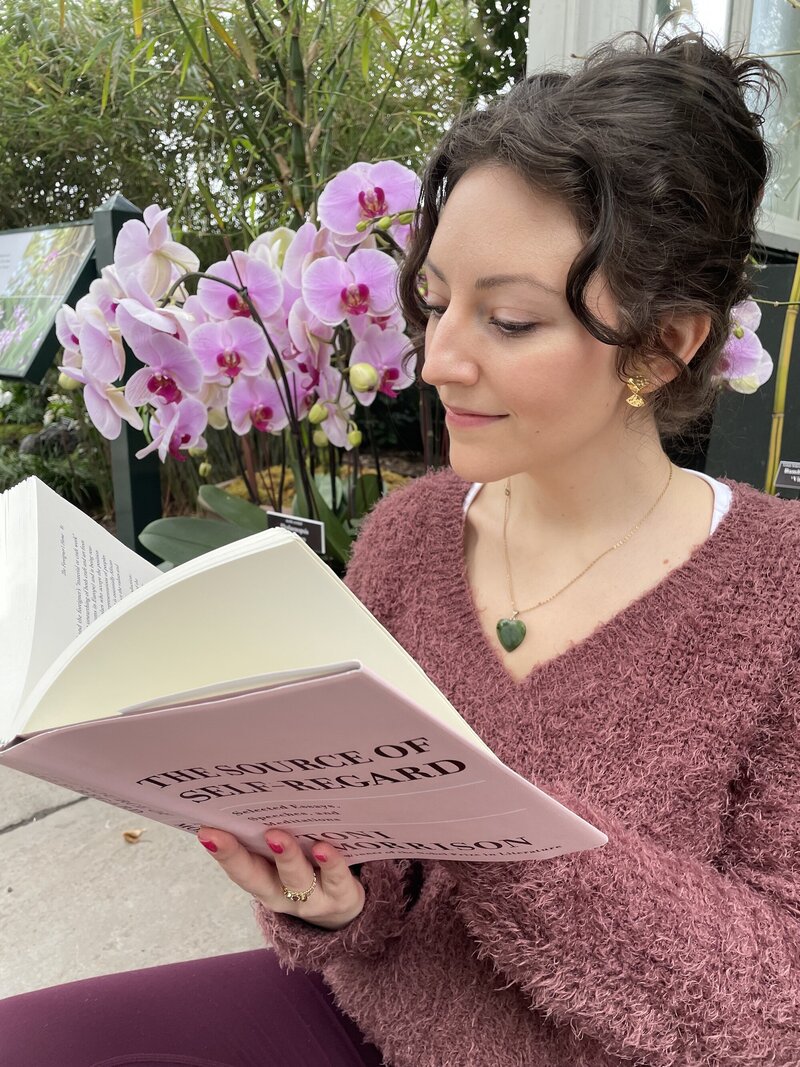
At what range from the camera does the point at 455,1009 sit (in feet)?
2.05

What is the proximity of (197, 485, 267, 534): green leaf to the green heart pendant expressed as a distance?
65 centimetres

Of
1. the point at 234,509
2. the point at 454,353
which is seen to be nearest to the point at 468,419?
the point at 454,353

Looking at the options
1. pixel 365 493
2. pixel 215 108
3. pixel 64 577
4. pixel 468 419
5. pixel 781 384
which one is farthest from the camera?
pixel 215 108

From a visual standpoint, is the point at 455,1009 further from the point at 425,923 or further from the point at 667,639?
the point at 667,639

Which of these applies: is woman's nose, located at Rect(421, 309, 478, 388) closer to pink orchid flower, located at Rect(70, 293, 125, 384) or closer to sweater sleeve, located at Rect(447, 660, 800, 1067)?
sweater sleeve, located at Rect(447, 660, 800, 1067)

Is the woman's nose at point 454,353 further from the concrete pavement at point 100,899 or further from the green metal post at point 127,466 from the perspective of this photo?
the concrete pavement at point 100,899

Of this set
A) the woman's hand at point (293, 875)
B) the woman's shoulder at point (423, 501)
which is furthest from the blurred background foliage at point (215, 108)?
the woman's hand at point (293, 875)

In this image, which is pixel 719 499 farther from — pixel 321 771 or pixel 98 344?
pixel 98 344

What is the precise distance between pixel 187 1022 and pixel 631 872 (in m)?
0.42

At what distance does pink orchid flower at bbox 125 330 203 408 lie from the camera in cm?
100

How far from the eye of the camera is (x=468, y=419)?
594mm

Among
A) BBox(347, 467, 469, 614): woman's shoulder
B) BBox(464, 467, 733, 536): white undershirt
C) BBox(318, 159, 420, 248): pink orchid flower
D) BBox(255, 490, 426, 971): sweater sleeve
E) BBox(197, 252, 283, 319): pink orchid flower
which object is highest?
BBox(318, 159, 420, 248): pink orchid flower

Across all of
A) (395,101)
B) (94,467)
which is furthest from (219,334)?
(94,467)

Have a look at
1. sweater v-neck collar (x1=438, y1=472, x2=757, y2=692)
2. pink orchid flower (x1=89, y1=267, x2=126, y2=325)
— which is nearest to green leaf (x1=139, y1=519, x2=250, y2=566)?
pink orchid flower (x1=89, y1=267, x2=126, y2=325)
